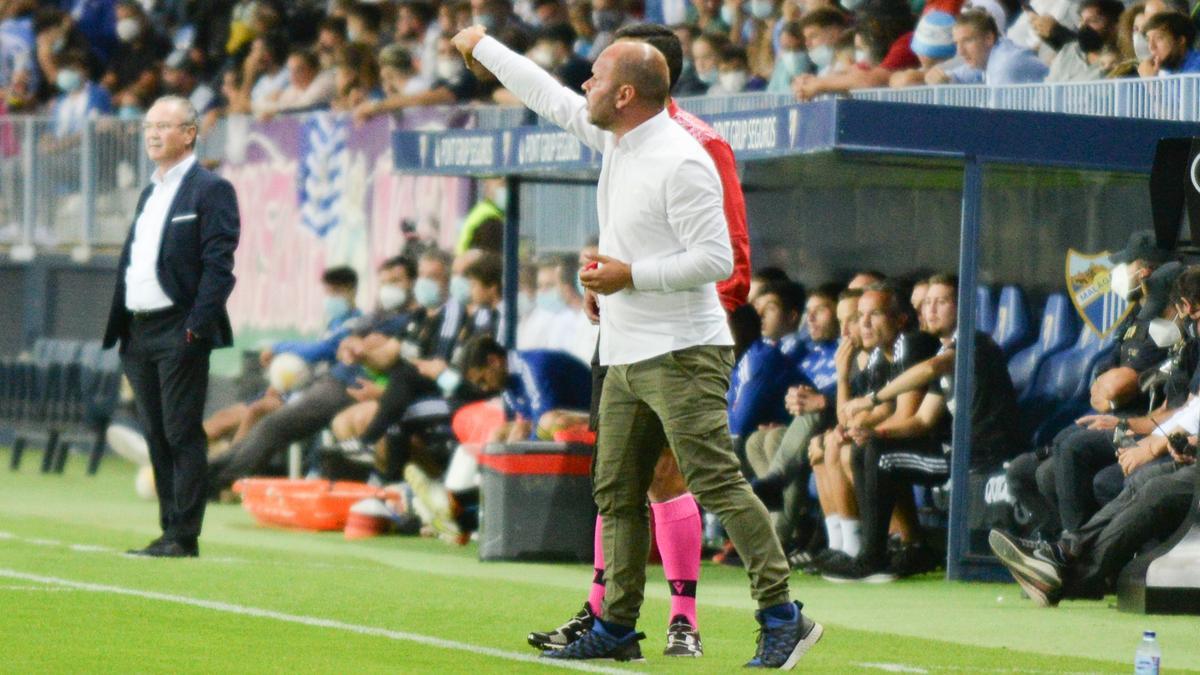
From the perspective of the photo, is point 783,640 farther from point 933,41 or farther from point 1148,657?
point 933,41

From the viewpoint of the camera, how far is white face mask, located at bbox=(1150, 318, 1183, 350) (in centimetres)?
1093

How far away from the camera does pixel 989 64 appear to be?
48.1ft

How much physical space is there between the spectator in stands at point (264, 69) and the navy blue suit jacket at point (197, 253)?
1116 cm

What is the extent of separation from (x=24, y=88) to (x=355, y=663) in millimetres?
19098

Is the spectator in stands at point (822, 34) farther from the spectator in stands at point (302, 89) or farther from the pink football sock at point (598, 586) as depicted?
the pink football sock at point (598, 586)

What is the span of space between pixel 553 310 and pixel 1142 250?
5142 millimetres

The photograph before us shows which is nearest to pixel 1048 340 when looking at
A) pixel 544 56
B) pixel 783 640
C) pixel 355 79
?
pixel 783 640

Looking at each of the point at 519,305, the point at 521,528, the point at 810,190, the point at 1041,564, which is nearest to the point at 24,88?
the point at 519,305

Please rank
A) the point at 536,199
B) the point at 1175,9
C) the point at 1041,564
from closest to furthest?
1. the point at 1041,564
2. the point at 1175,9
3. the point at 536,199

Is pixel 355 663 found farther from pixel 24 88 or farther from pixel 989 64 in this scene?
pixel 24 88

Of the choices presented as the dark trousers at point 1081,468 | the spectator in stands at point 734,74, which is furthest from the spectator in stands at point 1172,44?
the spectator in stands at point 734,74

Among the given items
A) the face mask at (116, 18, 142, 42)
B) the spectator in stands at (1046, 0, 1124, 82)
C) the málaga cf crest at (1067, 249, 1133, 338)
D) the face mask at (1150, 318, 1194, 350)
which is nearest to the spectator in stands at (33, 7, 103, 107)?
the face mask at (116, 18, 142, 42)

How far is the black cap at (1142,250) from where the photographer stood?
38.3 feet

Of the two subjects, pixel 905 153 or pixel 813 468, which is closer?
pixel 905 153
